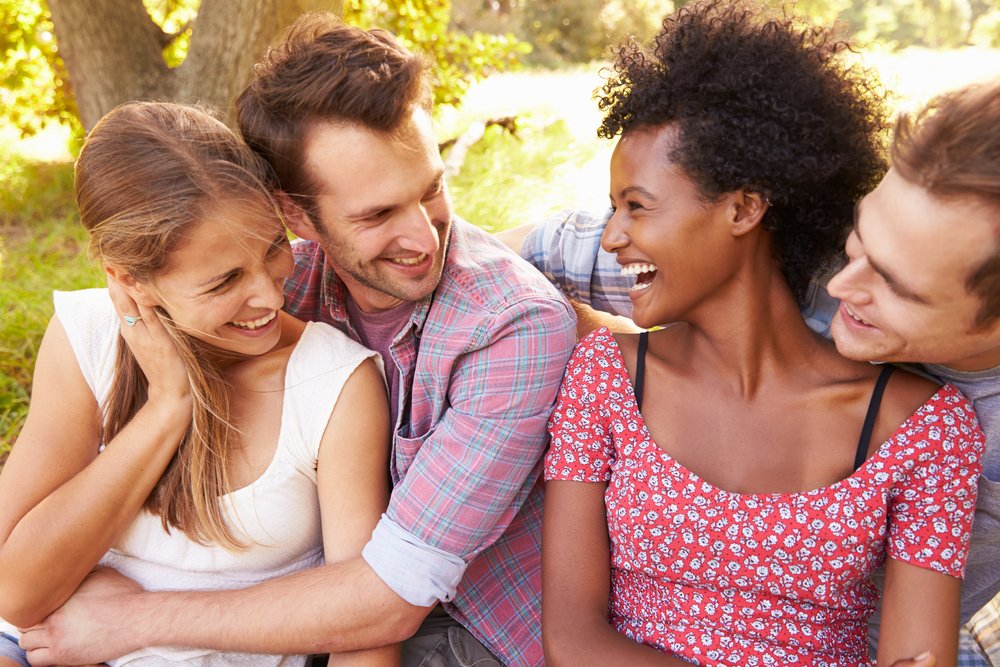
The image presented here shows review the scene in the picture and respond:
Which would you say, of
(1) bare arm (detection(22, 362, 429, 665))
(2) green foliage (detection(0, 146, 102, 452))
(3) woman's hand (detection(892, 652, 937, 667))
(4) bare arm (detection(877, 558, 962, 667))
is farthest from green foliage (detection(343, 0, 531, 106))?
(3) woman's hand (detection(892, 652, 937, 667))

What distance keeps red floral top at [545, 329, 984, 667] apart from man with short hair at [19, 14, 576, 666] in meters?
0.16

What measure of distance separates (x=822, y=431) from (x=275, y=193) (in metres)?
1.53

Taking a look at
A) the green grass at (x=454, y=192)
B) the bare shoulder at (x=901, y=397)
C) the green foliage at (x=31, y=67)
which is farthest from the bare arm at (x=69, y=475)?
the green foliage at (x=31, y=67)

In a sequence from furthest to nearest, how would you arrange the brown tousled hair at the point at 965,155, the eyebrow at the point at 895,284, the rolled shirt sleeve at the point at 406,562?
the rolled shirt sleeve at the point at 406,562
the eyebrow at the point at 895,284
the brown tousled hair at the point at 965,155

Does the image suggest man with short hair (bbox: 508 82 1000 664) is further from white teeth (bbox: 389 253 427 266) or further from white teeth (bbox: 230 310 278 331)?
white teeth (bbox: 230 310 278 331)

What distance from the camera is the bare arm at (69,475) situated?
2264 mm

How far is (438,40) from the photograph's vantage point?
→ 6348 mm

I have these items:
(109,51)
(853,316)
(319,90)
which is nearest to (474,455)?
(853,316)

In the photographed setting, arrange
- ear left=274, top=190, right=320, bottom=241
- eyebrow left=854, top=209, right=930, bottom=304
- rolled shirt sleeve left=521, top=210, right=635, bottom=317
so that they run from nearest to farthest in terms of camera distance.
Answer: eyebrow left=854, top=209, right=930, bottom=304, ear left=274, top=190, right=320, bottom=241, rolled shirt sleeve left=521, top=210, right=635, bottom=317

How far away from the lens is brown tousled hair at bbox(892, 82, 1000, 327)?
1717 mm

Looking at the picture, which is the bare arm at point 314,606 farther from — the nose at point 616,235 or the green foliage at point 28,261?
the green foliage at point 28,261

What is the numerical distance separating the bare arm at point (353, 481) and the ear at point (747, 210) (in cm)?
98

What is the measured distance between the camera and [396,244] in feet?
8.08

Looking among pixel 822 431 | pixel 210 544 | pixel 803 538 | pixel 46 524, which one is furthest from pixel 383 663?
pixel 822 431
